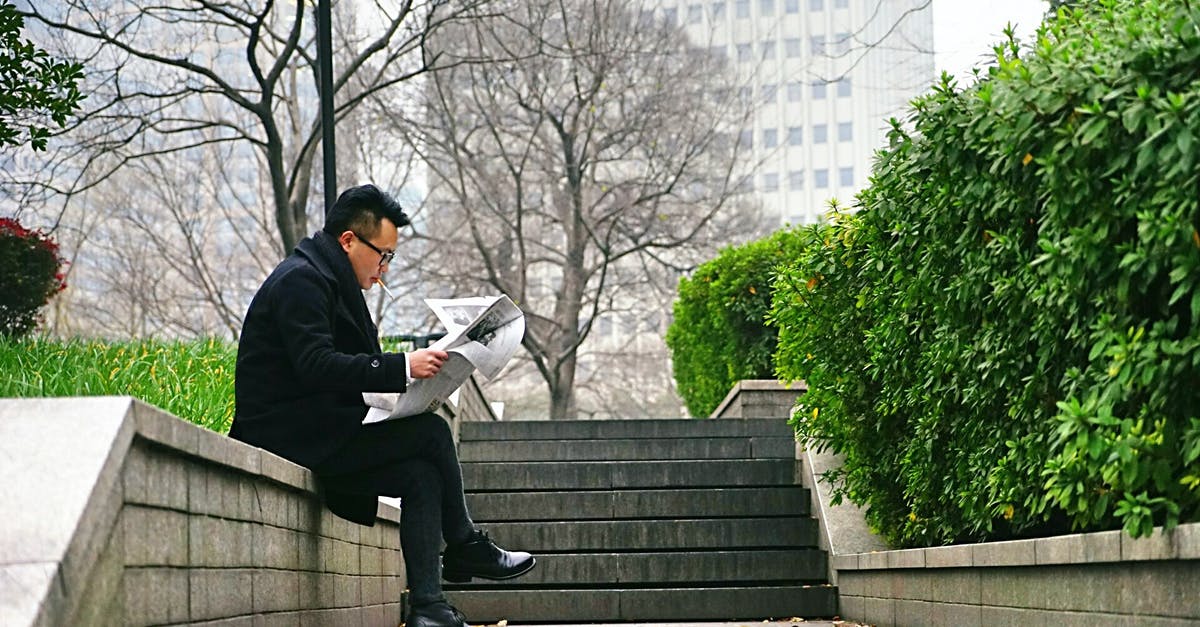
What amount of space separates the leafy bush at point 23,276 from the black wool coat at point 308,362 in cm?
835

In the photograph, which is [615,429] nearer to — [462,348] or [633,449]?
[633,449]

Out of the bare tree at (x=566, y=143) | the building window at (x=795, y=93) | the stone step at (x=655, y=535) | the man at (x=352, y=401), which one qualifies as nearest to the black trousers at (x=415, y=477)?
the man at (x=352, y=401)

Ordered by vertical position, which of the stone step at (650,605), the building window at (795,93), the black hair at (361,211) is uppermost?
the building window at (795,93)

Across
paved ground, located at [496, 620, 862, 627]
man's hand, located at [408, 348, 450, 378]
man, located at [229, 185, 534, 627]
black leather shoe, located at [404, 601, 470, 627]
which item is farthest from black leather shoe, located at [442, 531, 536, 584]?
paved ground, located at [496, 620, 862, 627]

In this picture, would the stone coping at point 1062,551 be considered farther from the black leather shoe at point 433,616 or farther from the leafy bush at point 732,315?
the leafy bush at point 732,315

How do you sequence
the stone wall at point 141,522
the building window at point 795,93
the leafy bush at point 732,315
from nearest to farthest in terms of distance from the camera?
the stone wall at point 141,522, the leafy bush at point 732,315, the building window at point 795,93

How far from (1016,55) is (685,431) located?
6661 millimetres

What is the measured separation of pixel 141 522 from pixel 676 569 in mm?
5614

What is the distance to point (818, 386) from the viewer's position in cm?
789

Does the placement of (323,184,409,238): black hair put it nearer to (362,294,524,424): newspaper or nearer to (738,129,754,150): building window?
(362,294,524,424): newspaper

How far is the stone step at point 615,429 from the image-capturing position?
37.2 ft

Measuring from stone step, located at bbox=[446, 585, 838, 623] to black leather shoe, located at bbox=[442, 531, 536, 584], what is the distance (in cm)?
295

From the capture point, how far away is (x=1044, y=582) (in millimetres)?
5051

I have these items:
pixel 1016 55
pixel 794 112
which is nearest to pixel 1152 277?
pixel 1016 55
